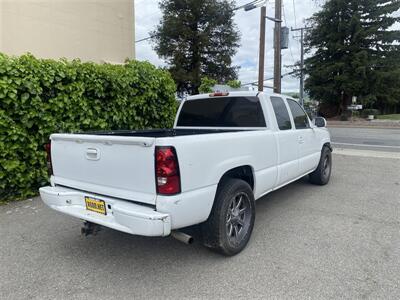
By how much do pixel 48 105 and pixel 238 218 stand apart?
3.99 meters

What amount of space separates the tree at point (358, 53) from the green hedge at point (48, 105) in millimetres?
29350

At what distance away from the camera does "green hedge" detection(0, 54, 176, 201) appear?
17.0 ft

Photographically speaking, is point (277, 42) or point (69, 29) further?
point (277, 42)

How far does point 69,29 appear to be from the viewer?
11.2m

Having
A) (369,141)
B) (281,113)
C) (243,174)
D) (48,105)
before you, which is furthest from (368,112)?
(48,105)

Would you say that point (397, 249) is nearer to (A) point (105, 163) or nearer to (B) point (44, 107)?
(A) point (105, 163)

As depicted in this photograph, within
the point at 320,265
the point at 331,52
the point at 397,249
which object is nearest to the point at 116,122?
the point at 320,265

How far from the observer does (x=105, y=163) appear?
3.10 metres

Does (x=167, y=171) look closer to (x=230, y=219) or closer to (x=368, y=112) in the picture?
(x=230, y=219)

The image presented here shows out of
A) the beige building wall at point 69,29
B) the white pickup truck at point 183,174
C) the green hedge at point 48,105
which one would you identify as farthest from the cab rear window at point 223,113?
the beige building wall at point 69,29

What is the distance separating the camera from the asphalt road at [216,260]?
9.60 feet

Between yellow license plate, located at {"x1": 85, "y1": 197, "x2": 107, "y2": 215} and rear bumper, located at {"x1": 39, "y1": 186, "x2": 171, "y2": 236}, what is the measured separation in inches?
1.3

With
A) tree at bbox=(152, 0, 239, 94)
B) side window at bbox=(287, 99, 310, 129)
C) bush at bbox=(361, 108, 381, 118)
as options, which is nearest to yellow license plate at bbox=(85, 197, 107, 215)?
side window at bbox=(287, 99, 310, 129)

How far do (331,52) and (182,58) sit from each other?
51.7 feet
